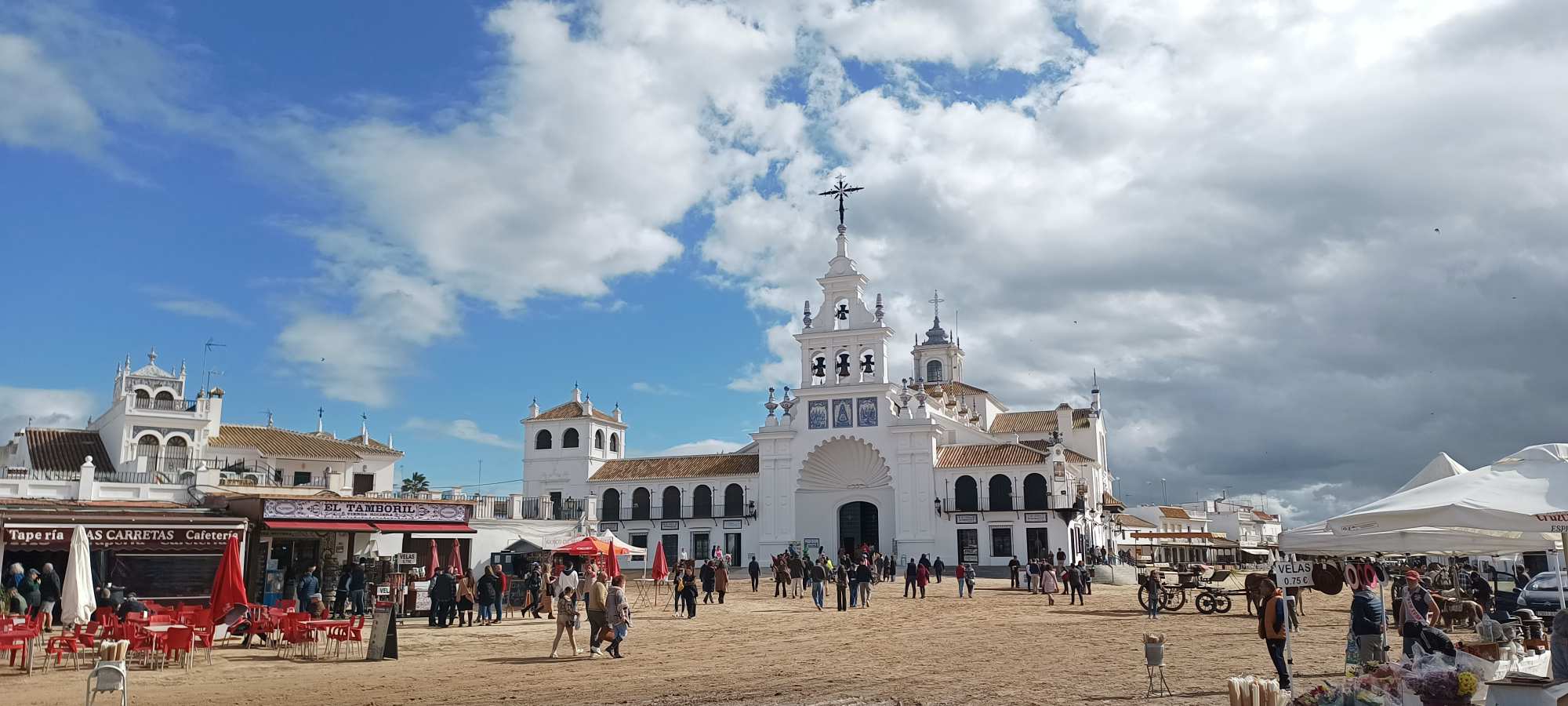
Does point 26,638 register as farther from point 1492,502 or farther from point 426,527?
point 1492,502

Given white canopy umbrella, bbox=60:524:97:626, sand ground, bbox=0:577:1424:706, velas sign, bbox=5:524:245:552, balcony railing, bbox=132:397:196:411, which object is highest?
balcony railing, bbox=132:397:196:411

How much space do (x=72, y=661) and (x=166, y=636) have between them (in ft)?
5.57

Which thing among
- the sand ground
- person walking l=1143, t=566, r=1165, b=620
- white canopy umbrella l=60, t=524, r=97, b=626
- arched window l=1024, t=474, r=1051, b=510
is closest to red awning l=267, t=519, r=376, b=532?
the sand ground

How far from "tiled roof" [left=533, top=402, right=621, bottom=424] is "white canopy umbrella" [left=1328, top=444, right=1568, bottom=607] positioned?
147ft

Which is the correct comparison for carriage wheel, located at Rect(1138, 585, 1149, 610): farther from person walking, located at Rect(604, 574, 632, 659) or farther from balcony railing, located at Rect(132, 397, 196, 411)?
balcony railing, located at Rect(132, 397, 196, 411)

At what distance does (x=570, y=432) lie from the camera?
173 feet

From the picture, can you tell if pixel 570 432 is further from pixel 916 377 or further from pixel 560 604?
pixel 560 604

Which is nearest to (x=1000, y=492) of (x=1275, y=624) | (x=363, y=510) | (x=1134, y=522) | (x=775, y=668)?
(x=1134, y=522)

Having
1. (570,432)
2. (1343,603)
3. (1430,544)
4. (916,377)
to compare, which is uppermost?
(916,377)

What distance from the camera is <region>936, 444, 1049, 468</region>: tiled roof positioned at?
150 ft

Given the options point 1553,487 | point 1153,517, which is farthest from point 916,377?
point 1553,487

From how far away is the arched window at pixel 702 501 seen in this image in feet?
165

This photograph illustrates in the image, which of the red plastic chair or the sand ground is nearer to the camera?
the sand ground

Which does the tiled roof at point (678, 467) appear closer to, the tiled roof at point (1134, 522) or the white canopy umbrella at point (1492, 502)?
the tiled roof at point (1134, 522)
